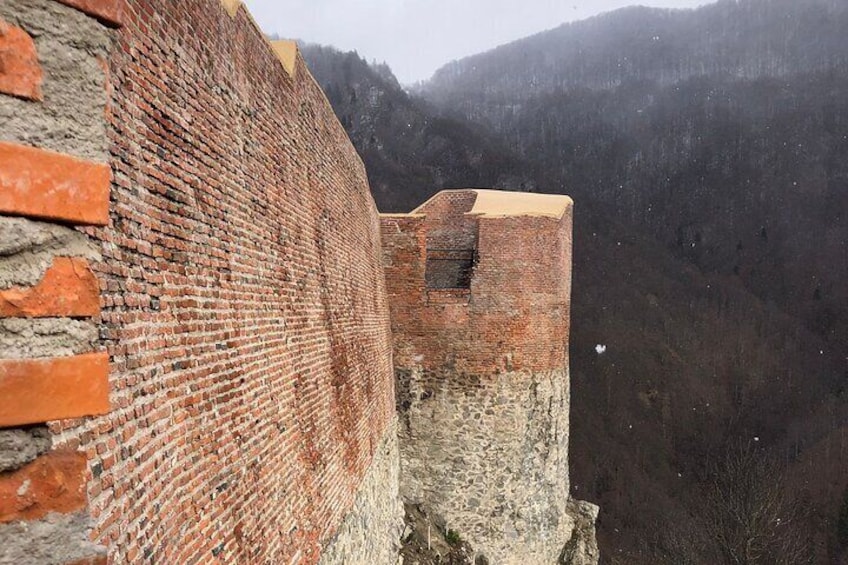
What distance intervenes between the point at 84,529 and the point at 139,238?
1.60m

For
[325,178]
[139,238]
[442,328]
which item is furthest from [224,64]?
[442,328]

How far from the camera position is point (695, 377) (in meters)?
41.1

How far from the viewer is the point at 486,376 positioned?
9.42m

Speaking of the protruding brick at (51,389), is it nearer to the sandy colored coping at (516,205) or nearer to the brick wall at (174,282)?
the brick wall at (174,282)

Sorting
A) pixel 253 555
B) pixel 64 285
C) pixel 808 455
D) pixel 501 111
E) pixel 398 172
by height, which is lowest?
pixel 808 455

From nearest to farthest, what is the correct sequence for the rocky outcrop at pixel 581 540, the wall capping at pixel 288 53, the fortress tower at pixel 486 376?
1. the wall capping at pixel 288 53
2. the fortress tower at pixel 486 376
3. the rocky outcrop at pixel 581 540

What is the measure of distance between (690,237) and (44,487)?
6930 centimetres

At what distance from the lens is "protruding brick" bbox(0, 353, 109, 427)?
1.09 metres

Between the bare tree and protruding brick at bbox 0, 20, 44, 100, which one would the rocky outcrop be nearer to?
the bare tree

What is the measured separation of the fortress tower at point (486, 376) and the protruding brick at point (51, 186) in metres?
8.34

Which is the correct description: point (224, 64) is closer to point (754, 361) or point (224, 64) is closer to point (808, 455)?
point (808, 455)

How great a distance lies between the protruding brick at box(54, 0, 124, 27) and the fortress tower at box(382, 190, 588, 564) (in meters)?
8.21

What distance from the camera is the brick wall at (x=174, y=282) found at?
1.16 metres

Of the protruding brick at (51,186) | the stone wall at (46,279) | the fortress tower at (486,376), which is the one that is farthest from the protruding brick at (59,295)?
the fortress tower at (486,376)
